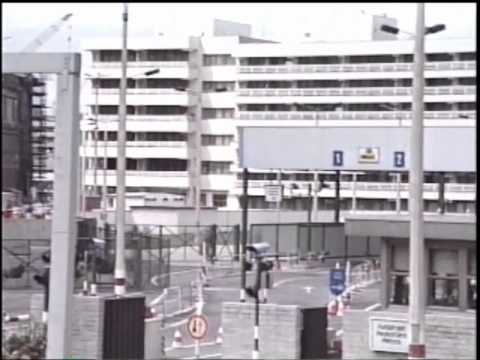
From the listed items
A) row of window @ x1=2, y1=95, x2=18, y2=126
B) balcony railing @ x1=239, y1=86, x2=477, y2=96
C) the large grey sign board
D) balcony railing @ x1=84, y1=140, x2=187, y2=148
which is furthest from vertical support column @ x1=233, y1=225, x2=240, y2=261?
row of window @ x1=2, y1=95, x2=18, y2=126

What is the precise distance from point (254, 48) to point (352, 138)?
30.9 metres

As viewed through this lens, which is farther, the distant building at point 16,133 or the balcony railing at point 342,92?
the balcony railing at point 342,92

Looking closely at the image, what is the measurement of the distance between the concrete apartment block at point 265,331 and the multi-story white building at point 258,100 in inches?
645

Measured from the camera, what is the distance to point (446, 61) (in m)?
44.5

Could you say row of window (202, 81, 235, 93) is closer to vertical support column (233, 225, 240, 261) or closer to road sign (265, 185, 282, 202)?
vertical support column (233, 225, 240, 261)

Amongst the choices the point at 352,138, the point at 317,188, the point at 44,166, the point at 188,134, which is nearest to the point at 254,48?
the point at 188,134

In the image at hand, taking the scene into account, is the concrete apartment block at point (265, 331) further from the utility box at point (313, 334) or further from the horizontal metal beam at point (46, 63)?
the horizontal metal beam at point (46, 63)

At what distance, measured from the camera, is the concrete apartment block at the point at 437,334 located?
423 inches

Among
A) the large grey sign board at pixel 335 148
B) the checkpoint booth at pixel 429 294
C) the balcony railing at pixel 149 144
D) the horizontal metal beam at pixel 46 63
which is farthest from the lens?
the balcony railing at pixel 149 144

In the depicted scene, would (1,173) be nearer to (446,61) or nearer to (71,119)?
(71,119)

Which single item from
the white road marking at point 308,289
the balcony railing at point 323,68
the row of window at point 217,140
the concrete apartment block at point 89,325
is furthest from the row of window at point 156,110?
the concrete apartment block at point 89,325

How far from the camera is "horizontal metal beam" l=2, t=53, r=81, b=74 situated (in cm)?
380

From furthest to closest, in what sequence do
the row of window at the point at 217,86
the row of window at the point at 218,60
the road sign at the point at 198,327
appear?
the row of window at the point at 217,86 < the row of window at the point at 218,60 < the road sign at the point at 198,327

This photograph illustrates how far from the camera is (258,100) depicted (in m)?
50.2
